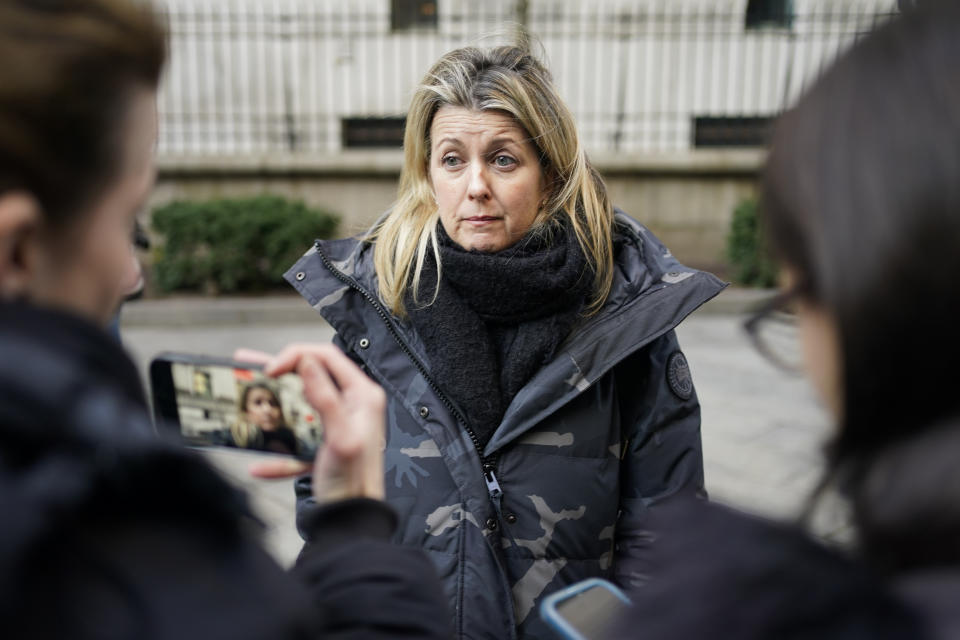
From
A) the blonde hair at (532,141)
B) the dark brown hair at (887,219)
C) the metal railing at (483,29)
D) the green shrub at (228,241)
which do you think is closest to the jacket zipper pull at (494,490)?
the blonde hair at (532,141)

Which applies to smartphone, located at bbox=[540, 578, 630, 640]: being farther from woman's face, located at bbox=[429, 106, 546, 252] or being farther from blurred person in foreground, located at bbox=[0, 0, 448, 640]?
woman's face, located at bbox=[429, 106, 546, 252]

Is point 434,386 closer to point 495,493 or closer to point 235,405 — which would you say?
point 495,493

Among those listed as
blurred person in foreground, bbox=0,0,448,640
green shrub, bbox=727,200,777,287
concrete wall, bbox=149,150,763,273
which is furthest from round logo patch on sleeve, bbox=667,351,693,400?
concrete wall, bbox=149,150,763,273

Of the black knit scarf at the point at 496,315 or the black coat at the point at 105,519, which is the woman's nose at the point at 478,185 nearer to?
the black knit scarf at the point at 496,315

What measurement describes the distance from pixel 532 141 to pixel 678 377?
0.69 meters

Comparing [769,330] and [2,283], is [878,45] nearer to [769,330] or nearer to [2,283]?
[2,283]

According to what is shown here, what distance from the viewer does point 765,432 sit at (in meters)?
5.11

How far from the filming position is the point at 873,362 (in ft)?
2.66

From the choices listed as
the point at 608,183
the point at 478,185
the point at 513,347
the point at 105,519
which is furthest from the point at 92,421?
the point at 608,183

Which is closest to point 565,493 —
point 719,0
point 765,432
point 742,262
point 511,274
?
point 511,274

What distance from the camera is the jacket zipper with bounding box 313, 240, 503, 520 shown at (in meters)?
1.84

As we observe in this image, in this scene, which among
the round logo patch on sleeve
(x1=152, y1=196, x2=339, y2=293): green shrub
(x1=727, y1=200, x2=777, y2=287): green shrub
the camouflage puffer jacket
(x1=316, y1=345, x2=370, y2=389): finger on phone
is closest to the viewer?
(x1=316, y1=345, x2=370, y2=389): finger on phone

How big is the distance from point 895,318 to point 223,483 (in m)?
0.66

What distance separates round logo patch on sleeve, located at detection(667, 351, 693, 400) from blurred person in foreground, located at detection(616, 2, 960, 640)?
3.40 feet
